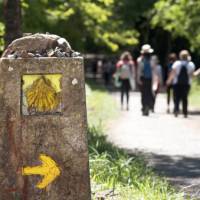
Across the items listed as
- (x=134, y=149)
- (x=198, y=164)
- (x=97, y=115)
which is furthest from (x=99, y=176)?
(x=97, y=115)

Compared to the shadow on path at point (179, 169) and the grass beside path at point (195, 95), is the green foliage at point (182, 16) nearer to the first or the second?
the grass beside path at point (195, 95)

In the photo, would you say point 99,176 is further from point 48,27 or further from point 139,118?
point 48,27

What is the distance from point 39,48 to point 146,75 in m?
14.5

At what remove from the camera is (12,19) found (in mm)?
12172

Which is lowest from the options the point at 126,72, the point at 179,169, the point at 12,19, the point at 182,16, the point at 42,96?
the point at 179,169

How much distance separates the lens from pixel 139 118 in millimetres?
20656

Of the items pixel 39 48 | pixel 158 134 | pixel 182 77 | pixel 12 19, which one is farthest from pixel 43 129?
pixel 182 77

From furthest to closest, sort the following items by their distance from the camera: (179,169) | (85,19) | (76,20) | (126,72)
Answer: (76,20) → (85,19) → (126,72) → (179,169)

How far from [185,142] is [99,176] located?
6.02 meters

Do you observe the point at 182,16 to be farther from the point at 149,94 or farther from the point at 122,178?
the point at 122,178

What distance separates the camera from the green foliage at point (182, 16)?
25.3m

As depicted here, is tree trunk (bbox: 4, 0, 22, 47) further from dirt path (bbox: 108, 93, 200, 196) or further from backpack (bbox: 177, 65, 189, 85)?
backpack (bbox: 177, 65, 189, 85)

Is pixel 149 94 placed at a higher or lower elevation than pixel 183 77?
lower

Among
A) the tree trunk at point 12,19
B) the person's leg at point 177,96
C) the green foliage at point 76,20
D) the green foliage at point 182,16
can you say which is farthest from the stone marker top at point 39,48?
the green foliage at point 182,16
